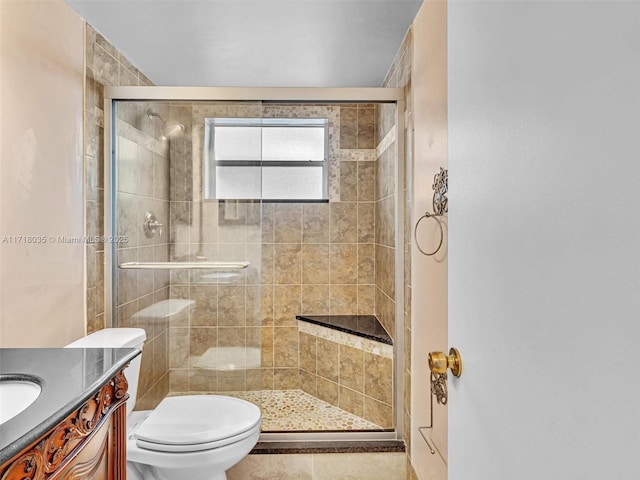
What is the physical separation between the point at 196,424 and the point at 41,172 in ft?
4.16

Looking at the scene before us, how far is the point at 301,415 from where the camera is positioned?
9.56ft

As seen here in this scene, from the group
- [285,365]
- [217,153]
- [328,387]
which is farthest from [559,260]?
[285,365]

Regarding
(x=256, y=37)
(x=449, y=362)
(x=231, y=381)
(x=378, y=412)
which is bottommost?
(x=378, y=412)

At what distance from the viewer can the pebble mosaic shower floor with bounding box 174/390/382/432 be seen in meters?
2.69

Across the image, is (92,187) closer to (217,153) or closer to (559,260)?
(217,153)

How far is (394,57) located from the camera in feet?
8.18

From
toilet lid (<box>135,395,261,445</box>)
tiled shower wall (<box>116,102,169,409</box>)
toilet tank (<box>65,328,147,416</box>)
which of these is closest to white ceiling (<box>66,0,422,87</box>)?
tiled shower wall (<box>116,102,169,409</box>)

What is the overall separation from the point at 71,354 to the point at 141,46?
188 cm

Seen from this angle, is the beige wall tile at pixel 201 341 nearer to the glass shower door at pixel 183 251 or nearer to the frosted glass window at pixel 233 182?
the glass shower door at pixel 183 251

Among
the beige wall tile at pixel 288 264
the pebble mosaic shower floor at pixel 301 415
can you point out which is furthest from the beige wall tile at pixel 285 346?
the beige wall tile at pixel 288 264

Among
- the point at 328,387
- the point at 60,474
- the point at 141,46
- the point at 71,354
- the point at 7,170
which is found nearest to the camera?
the point at 60,474

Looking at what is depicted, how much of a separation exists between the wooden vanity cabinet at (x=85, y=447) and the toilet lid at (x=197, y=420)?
694mm

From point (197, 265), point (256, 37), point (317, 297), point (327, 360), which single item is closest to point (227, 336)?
point (197, 265)

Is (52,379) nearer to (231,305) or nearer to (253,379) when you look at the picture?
(231,305)
